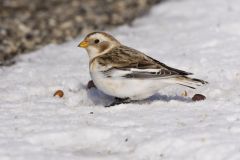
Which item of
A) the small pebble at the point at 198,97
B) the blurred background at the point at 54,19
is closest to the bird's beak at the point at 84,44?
the small pebble at the point at 198,97

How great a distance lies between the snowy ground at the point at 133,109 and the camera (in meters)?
5.00

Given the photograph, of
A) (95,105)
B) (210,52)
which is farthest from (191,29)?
(95,105)

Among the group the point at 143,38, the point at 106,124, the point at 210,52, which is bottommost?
the point at 106,124

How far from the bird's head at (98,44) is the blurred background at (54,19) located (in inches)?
103

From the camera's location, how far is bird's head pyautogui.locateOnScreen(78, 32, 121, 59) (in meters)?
6.43

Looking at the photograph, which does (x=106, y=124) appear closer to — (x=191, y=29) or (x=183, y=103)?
(x=183, y=103)

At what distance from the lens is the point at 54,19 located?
10.3 m

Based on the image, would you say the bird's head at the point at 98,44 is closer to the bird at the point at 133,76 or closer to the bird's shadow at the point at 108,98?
the bird at the point at 133,76

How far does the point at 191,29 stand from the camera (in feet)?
29.6

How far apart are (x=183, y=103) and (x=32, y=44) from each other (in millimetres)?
3801

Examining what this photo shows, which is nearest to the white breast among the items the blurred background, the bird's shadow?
the bird's shadow

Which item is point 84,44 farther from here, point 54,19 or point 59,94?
point 54,19

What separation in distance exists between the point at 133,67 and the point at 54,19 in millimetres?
4494

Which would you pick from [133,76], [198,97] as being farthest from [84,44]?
[198,97]
